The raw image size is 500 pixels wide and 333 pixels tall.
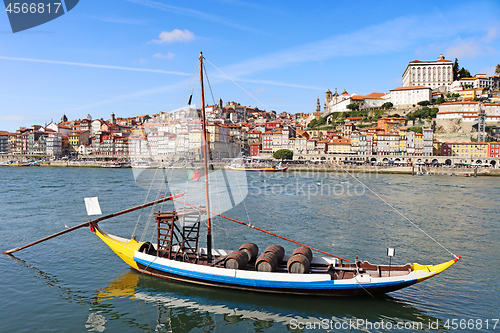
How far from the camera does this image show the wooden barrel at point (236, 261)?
309 inches

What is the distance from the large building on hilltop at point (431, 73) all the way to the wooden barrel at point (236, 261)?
86999 mm

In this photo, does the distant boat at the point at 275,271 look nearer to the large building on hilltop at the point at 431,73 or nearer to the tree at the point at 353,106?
the tree at the point at 353,106

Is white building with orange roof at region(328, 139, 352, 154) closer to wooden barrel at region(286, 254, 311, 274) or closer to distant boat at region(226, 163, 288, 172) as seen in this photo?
distant boat at region(226, 163, 288, 172)

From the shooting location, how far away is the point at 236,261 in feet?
25.7

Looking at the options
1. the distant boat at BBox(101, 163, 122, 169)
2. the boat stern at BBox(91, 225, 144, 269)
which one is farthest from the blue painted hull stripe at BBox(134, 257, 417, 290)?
the distant boat at BBox(101, 163, 122, 169)

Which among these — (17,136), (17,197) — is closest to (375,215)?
(17,197)

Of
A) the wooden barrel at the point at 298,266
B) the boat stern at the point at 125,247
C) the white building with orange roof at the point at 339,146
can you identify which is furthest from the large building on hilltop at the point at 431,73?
the boat stern at the point at 125,247

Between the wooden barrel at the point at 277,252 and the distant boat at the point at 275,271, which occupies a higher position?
the wooden barrel at the point at 277,252

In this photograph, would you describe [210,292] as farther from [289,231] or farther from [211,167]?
[211,167]

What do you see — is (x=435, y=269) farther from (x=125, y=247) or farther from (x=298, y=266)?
(x=125, y=247)

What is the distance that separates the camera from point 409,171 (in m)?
53.8

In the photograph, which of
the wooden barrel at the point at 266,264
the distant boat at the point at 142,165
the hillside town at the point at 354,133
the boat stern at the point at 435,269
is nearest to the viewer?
the boat stern at the point at 435,269

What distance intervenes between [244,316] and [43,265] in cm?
601

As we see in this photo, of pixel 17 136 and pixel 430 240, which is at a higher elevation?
pixel 17 136
